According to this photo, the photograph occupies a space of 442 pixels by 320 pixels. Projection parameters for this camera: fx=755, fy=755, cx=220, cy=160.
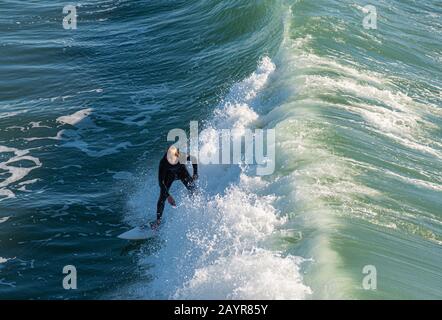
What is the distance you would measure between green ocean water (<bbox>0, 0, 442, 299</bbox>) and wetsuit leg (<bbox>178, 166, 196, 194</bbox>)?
0.31 m

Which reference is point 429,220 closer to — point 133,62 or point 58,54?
point 133,62

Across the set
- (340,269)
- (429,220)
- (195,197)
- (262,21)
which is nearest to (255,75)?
(262,21)

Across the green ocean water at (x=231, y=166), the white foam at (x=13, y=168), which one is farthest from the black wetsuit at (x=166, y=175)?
the white foam at (x=13, y=168)

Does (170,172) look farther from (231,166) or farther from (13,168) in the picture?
(13,168)

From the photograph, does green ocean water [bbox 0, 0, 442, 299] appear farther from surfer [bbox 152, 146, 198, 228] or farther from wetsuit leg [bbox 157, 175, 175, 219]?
surfer [bbox 152, 146, 198, 228]

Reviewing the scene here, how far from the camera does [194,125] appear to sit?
20.7 meters

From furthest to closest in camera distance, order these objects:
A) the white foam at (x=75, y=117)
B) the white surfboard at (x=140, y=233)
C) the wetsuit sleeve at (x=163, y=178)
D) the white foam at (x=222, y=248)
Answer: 1. the white foam at (x=75, y=117)
2. the wetsuit sleeve at (x=163, y=178)
3. the white surfboard at (x=140, y=233)
4. the white foam at (x=222, y=248)

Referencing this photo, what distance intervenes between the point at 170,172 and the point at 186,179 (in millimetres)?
420

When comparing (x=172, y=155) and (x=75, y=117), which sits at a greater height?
(x=75, y=117)

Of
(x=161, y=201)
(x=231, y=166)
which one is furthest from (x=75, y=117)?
(x=161, y=201)

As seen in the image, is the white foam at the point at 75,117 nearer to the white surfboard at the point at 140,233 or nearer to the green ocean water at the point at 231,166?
the green ocean water at the point at 231,166

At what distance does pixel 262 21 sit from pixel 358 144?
10.4 meters

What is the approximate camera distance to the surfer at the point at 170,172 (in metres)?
15.4

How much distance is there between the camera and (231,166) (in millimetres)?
16719
